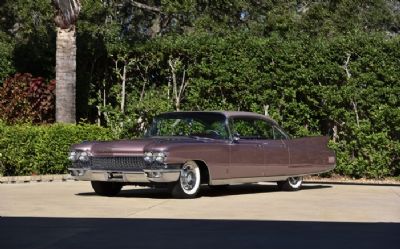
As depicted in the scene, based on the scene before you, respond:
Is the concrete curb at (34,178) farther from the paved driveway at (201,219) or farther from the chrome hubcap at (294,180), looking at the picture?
the chrome hubcap at (294,180)

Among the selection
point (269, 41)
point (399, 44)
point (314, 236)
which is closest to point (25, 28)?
point (269, 41)

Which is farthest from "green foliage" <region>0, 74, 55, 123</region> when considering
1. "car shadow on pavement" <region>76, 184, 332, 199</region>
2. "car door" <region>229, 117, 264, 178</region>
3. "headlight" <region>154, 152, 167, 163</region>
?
"headlight" <region>154, 152, 167, 163</region>

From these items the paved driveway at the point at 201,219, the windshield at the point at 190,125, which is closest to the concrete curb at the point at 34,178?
the paved driveway at the point at 201,219

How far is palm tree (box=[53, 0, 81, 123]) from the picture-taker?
65.5 ft

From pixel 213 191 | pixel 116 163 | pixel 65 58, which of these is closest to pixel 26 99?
pixel 65 58

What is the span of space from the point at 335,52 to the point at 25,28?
12.9m

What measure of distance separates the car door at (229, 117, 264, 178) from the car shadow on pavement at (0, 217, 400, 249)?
3832mm

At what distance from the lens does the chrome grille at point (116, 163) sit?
1331 cm

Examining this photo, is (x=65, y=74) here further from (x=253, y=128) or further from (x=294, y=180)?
(x=294, y=180)

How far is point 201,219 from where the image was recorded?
1070 cm

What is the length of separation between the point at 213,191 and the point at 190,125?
1.54m

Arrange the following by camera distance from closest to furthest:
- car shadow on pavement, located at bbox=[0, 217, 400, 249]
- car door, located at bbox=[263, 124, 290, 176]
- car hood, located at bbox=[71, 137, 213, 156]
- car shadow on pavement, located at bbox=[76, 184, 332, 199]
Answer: car shadow on pavement, located at bbox=[0, 217, 400, 249]
car hood, located at bbox=[71, 137, 213, 156]
car shadow on pavement, located at bbox=[76, 184, 332, 199]
car door, located at bbox=[263, 124, 290, 176]

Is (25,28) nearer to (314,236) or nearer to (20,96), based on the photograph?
(20,96)

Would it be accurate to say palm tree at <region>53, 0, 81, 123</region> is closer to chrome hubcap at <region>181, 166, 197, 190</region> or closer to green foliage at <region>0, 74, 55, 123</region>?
green foliage at <region>0, 74, 55, 123</region>
